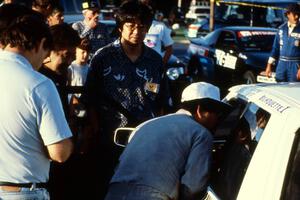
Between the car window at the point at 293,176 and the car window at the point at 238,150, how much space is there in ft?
1.01

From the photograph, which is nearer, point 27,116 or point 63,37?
point 27,116

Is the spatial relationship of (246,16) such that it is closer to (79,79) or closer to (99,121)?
(79,79)

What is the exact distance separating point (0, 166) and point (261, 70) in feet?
27.5

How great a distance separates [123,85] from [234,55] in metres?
7.27

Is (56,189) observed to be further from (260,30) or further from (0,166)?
(260,30)

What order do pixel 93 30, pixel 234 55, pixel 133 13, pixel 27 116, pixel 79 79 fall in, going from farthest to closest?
pixel 234 55
pixel 93 30
pixel 79 79
pixel 133 13
pixel 27 116

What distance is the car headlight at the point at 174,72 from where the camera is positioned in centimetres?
1023

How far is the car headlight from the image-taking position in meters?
10.2

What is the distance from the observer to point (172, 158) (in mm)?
3164

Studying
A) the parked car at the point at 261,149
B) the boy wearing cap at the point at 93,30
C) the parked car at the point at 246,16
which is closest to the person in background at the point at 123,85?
the parked car at the point at 261,149

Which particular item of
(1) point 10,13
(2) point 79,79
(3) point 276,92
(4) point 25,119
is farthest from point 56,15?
(3) point 276,92

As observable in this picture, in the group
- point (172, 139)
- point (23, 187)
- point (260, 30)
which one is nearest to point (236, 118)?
point (172, 139)

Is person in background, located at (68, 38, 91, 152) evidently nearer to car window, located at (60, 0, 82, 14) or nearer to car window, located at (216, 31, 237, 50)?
car window, located at (216, 31, 237, 50)

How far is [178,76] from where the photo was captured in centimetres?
1028
